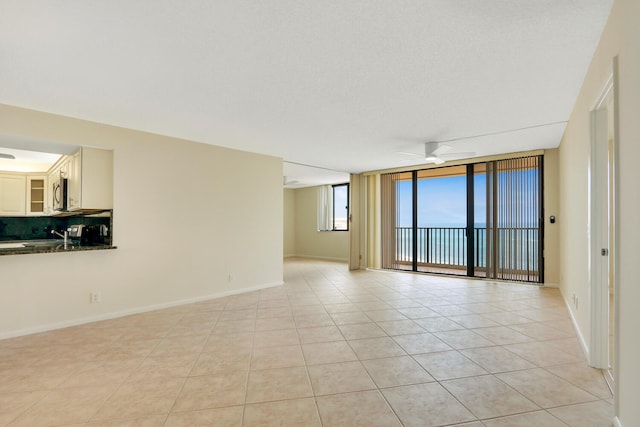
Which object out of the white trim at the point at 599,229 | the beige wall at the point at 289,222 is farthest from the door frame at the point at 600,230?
the beige wall at the point at 289,222

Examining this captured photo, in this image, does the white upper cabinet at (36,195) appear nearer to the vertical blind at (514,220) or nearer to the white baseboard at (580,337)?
the white baseboard at (580,337)

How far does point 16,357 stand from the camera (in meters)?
2.76

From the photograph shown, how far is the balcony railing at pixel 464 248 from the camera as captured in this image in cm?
568

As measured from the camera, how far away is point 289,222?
35.4 ft

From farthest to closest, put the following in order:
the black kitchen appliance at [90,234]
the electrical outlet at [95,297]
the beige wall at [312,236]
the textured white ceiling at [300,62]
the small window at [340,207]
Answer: the small window at [340,207] → the beige wall at [312,236] → the black kitchen appliance at [90,234] → the electrical outlet at [95,297] → the textured white ceiling at [300,62]

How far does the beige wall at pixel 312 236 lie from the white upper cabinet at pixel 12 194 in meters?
6.89

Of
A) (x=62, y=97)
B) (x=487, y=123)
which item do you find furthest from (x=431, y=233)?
(x=62, y=97)

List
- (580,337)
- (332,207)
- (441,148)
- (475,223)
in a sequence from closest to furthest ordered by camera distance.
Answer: (580,337) → (441,148) → (475,223) → (332,207)

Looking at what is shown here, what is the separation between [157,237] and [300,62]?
124 inches

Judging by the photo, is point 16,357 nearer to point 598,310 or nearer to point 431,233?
point 598,310

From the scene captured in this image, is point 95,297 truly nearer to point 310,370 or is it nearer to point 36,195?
point 310,370

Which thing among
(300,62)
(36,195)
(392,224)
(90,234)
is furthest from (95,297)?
(392,224)

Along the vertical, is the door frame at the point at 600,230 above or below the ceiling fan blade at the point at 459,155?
below

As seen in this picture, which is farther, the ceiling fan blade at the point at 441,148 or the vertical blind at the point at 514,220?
the vertical blind at the point at 514,220
